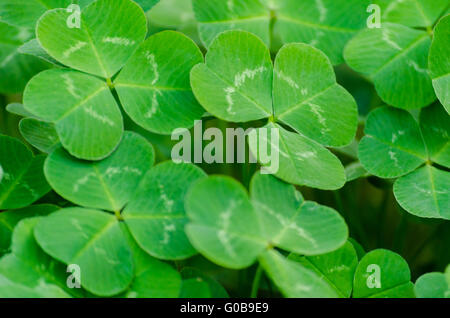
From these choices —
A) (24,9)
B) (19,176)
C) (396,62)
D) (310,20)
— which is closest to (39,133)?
(19,176)

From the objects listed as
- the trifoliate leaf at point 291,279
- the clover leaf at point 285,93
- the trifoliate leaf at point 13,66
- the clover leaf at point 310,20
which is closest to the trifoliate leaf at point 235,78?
the clover leaf at point 285,93

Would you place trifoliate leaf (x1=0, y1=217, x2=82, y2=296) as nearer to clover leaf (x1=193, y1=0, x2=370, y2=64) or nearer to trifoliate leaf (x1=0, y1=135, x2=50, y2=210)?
trifoliate leaf (x1=0, y1=135, x2=50, y2=210)

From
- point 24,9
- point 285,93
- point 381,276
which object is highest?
point 24,9

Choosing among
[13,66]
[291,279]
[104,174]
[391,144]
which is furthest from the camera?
[13,66]

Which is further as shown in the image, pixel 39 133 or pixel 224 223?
pixel 39 133

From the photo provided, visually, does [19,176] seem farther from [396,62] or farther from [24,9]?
[396,62]

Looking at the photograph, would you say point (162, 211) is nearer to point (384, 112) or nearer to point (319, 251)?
point (319, 251)
